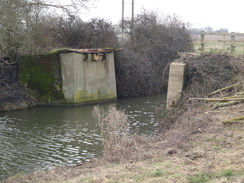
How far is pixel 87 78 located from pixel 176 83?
729cm

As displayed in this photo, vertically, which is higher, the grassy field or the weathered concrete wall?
the grassy field

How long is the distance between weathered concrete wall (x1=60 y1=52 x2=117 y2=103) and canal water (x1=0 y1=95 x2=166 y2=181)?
1098mm

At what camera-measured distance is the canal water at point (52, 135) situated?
982 centimetres

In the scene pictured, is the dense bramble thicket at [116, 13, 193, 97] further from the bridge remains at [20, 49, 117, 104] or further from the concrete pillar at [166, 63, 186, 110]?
the concrete pillar at [166, 63, 186, 110]

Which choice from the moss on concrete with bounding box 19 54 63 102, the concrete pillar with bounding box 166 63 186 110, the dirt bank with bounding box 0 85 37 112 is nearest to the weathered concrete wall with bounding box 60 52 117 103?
the moss on concrete with bounding box 19 54 63 102

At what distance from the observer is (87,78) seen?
2109 cm

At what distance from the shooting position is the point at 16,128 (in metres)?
14.3

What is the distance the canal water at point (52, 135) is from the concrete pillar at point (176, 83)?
42.9 inches

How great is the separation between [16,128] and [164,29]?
1528 centimetres

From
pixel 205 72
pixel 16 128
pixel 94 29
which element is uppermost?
pixel 94 29

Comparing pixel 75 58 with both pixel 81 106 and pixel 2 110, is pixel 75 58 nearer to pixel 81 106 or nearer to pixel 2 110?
pixel 81 106

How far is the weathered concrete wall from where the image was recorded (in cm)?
2031

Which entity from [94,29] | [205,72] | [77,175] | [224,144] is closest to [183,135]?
[224,144]

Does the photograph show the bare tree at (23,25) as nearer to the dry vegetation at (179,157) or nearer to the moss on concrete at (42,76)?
the moss on concrete at (42,76)
